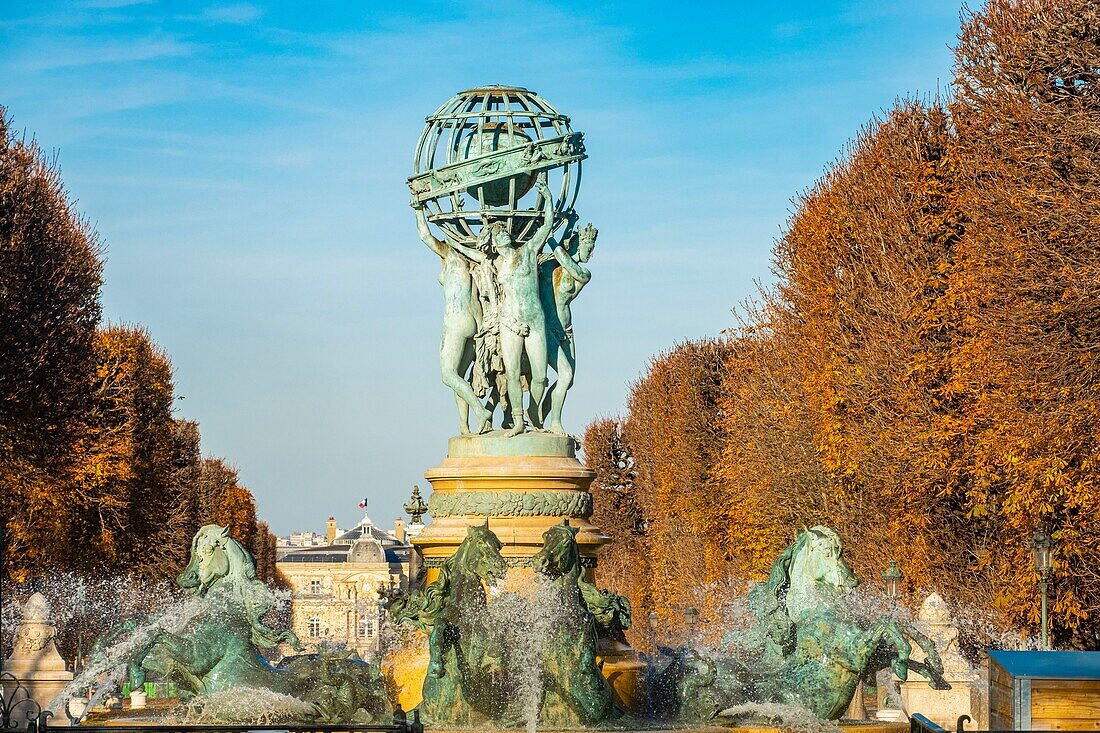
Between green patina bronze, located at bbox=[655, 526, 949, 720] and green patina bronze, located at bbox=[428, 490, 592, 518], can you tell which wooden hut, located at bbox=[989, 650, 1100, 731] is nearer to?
green patina bronze, located at bbox=[655, 526, 949, 720]

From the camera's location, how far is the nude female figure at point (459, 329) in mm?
19531

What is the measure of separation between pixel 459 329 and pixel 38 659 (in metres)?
7.88

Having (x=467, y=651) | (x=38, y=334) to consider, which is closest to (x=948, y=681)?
(x=467, y=651)

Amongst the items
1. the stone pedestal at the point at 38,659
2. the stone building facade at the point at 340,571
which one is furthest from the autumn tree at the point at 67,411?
the stone building facade at the point at 340,571

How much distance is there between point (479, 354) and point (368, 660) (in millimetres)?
3344

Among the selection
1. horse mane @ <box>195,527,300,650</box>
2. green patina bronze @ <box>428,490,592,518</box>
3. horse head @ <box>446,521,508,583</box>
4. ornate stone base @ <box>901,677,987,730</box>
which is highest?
green patina bronze @ <box>428,490,592,518</box>

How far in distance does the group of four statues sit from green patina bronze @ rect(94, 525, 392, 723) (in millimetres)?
3011

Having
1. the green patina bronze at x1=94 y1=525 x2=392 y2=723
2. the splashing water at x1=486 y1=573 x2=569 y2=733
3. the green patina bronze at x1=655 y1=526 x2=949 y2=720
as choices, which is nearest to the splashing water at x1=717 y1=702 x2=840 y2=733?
the green patina bronze at x1=655 y1=526 x2=949 y2=720

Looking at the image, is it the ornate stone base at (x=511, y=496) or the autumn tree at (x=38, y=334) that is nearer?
the ornate stone base at (x=511, y=496)

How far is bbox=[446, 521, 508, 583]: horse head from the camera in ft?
53.3

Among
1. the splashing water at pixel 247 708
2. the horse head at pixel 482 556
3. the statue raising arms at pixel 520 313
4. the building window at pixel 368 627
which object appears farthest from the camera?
the building window at pixel 368 627

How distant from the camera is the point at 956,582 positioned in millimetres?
26922

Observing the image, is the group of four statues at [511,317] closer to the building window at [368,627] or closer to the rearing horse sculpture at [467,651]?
the rearing horse sculpture at [467,651]

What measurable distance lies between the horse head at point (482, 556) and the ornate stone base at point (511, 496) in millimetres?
2038
